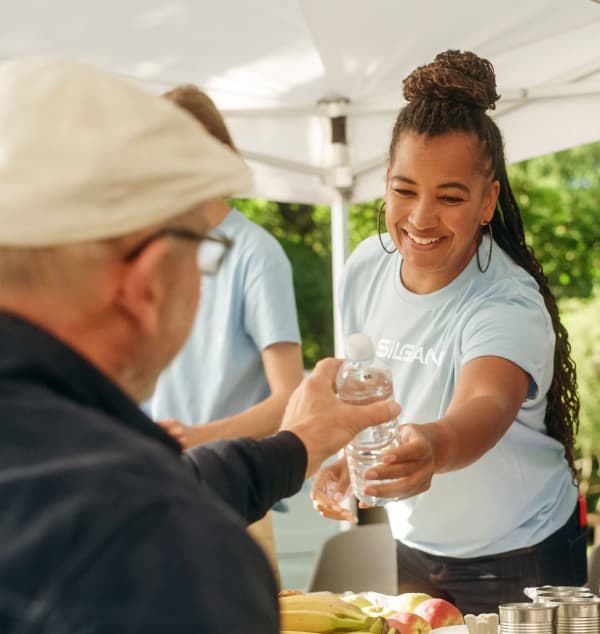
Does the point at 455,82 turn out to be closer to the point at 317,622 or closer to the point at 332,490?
the point at 332,490

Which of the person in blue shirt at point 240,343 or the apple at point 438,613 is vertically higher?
the person in blue shirt at point 240,343

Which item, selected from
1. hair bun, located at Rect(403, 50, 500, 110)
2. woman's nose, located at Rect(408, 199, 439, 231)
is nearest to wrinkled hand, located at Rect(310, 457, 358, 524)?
woman's nose, located at Rect(408, 199, 439, 231)

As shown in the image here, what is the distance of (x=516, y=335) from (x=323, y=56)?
1836 mm

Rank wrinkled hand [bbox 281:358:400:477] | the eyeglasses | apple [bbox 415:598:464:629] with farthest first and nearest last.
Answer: apple [bbox 415:598:464:629] < wrinkled hand [bbox 281:358:400:477] < the eyeglasses

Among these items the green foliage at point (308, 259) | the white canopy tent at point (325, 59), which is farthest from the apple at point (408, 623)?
the green foliage at point (308, 259)

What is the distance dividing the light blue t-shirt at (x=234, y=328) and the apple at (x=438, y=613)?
2.85 feet

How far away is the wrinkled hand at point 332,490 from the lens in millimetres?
2305

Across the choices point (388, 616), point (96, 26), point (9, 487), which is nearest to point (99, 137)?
point (9, 487)

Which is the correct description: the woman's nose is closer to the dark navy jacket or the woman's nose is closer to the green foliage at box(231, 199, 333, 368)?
the dark navy jacket

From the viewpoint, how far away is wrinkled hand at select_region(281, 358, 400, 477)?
1.72 m

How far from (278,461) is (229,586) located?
719 millimetres

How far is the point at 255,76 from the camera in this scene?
13.4ft

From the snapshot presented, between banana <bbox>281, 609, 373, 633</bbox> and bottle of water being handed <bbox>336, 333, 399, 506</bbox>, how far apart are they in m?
0.22

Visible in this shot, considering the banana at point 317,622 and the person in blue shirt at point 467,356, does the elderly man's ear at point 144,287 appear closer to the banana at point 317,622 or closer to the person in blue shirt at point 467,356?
the banana at point 317,622
